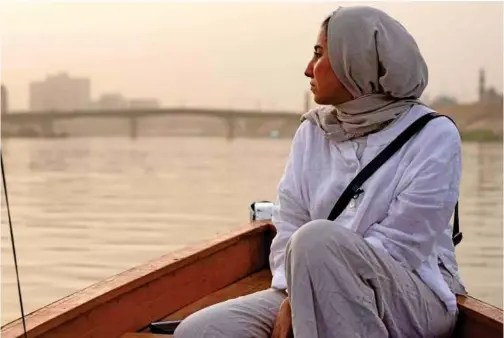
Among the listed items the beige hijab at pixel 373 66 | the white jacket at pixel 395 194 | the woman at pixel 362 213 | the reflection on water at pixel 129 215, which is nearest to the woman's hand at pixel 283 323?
the woman at pixel 362 213

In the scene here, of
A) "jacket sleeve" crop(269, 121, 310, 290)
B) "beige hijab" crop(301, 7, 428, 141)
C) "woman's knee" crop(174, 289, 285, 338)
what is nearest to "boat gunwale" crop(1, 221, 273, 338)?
"woman's knee" crop(174, 289, 285, 338)

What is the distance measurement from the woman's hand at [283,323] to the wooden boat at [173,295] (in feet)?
1.28

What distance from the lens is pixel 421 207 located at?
4.69 feet

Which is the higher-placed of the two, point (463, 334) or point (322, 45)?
point (322, 45)

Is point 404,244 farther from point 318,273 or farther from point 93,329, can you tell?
point 93,329

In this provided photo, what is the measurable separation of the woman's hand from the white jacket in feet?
0.39

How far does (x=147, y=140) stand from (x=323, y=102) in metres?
32.4

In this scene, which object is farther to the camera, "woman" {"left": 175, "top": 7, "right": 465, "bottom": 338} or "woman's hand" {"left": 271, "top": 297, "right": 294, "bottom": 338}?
"woman's hand" {"left": 271, "top": 297, "right": 294, "bottom": 338}

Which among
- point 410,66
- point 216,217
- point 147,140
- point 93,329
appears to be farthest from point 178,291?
point 147,140

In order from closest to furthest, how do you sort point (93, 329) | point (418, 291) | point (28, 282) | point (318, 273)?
1. point (318, 273)
2. point (418, 291)
3. point (93, 329)
4. point (28, 282)

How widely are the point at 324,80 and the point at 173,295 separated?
82cm

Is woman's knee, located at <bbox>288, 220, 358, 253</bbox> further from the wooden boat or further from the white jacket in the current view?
the wooden boat

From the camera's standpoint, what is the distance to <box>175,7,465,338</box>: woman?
4.29ft

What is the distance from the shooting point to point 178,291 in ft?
6.95
